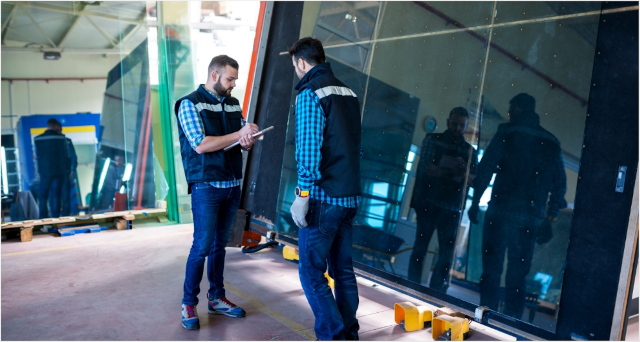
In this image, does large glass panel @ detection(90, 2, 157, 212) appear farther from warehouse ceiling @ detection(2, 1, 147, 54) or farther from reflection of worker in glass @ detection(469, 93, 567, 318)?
reflection of worker in glass @ detection(469, 93, 567, 318)

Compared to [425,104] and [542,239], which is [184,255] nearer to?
[425,104]

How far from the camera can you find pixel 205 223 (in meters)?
4.05

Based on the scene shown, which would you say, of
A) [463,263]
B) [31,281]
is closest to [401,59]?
[463,263]

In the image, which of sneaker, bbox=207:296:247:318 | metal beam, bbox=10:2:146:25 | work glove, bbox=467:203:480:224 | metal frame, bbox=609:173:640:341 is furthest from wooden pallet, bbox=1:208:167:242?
metal frame, bbox=609:173:640:341

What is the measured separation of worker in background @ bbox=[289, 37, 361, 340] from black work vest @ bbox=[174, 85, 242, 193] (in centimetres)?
87

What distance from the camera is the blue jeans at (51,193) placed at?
7.83 m

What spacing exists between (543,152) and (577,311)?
1.20 meters

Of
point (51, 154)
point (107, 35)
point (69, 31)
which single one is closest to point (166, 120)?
point (107, 35)

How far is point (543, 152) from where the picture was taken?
3.89 metres

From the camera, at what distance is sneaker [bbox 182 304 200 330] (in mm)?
4156

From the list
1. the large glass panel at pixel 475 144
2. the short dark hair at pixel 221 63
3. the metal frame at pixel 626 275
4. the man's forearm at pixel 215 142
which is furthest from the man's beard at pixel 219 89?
the metal frame at pixel 626 275

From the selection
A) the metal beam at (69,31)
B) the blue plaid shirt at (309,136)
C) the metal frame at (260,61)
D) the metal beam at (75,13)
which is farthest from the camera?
the metal beam at (69,31)

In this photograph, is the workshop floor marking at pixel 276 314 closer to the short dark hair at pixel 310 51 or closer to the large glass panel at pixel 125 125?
the short dark hair at pixel 310 51

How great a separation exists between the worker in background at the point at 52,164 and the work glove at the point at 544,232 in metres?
7.12
